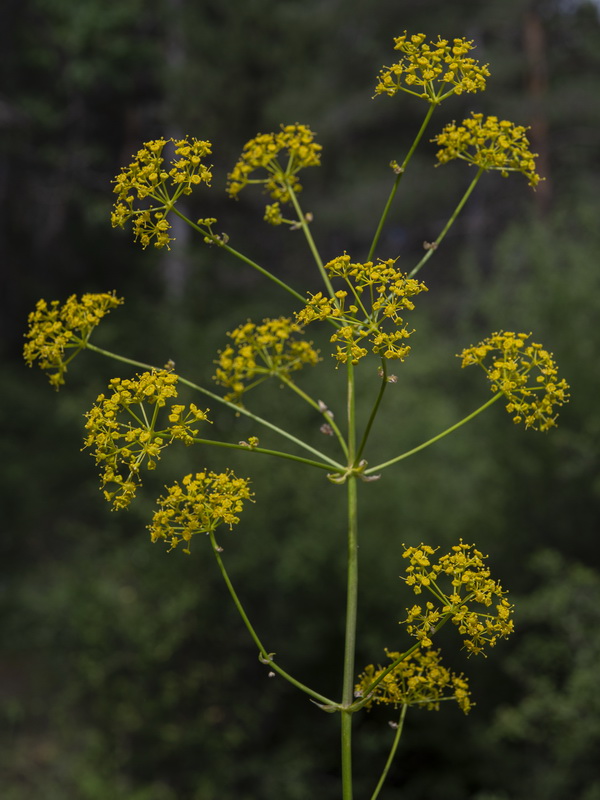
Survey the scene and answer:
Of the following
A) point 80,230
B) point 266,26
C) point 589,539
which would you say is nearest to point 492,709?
point 589,539

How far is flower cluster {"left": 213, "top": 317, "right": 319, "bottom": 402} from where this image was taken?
2477 mm

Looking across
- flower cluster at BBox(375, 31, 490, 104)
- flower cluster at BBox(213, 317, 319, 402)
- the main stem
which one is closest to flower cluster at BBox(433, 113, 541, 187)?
flower cluster at BBox(375, 31, 490, 104)

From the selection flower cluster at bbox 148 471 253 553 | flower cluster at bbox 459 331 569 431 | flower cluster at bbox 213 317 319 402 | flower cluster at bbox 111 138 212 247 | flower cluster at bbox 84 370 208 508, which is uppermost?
flower cluster at bbox 111 138 212 247

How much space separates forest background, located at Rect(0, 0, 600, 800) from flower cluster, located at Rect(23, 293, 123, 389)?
8.55 metres

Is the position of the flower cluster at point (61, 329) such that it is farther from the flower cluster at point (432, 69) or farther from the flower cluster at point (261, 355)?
the flower cluster at point (432, 69)

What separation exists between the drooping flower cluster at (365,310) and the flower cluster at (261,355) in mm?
180

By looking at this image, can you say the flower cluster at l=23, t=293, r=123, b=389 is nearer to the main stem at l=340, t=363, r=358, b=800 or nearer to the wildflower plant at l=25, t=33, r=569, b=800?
the wildflower plant at l=25, t=33, r=569, b=800

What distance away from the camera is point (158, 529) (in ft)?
7.21

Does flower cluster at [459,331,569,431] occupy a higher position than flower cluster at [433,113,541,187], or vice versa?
flower cluster at [433,113,541,187]

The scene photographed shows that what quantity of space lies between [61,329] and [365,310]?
0.92 meters

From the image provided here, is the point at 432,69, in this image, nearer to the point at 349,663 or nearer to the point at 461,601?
the point at 461,601

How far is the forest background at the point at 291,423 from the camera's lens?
11.6 m

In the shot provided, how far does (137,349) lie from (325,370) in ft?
13.4

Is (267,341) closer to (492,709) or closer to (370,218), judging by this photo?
(492,709)
